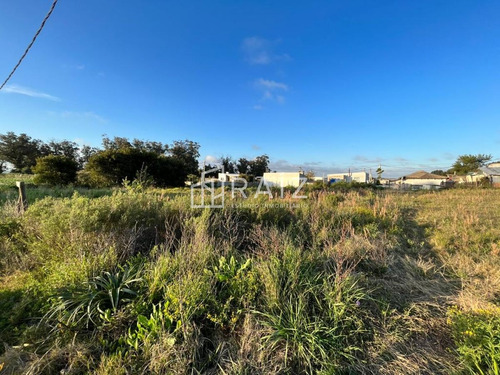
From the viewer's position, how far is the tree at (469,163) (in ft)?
108

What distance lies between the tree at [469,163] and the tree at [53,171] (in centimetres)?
4913

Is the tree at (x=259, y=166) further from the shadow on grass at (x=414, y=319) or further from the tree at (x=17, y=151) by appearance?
the shadow on grass at (x=414, y=319)

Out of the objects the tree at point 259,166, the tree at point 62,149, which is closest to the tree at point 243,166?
the tree at point 259,166

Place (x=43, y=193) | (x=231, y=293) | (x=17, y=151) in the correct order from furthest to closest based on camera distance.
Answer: (x=17, y=151) < (x=43, y=193) < (x=231, y=293)

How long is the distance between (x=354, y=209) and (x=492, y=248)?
7.97 ft

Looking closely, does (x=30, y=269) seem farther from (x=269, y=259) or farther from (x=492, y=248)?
(x=492, y=248)

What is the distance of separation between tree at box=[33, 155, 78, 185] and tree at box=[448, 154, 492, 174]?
161 feet

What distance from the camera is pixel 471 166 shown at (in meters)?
33.8

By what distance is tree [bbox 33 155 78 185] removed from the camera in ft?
42.7

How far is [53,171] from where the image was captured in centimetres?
1330

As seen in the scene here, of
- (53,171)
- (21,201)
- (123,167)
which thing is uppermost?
(123,167)

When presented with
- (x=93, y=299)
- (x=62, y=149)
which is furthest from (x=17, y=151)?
(x=93, y=299)

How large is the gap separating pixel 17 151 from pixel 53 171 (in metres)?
22.4

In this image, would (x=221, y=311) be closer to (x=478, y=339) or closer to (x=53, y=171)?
(x=478, y=339)
